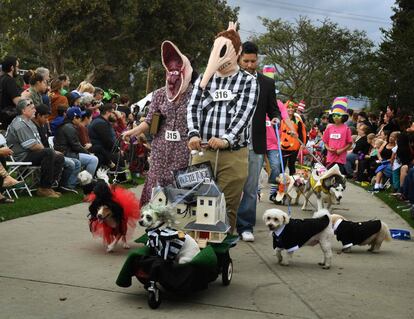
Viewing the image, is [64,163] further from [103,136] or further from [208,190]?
[208,190]

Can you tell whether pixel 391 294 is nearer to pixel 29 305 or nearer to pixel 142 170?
pixel 29 305

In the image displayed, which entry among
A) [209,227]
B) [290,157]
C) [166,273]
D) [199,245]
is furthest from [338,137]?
[166,273]

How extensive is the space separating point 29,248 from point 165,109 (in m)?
2.00

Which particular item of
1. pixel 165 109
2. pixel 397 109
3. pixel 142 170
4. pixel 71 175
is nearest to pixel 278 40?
pixel 397 109

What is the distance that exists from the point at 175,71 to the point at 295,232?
2.03 m

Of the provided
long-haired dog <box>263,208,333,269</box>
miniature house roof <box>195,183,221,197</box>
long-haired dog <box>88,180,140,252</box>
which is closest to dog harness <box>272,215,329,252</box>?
long-haired dog <box>263,208,333,269</box>

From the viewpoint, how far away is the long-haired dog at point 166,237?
5.14 metres

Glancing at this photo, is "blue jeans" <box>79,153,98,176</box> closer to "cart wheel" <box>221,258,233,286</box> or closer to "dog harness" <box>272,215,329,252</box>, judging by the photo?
"dog harness" <box>272,215,329,252</box>

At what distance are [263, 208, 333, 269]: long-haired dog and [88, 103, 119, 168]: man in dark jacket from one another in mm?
6735

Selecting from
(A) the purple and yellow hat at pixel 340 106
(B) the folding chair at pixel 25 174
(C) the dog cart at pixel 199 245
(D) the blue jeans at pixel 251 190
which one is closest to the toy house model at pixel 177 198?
(C) the dog cart at pixel 199 245

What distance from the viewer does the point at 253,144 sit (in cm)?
802

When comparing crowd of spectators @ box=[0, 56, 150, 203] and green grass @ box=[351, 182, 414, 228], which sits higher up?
crowd of spectators @ box=[0, 56, 150, 203]

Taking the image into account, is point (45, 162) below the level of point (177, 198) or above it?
below

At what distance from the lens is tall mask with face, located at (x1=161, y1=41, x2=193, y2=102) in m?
6.83
